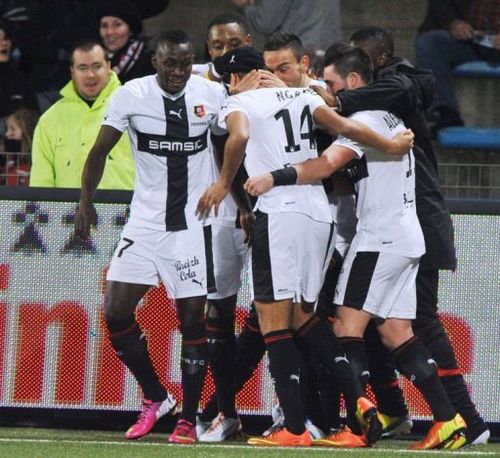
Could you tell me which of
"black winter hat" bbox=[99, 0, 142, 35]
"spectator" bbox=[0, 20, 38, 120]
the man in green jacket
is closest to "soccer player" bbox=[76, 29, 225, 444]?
the man in green jacket

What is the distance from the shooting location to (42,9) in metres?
11.0

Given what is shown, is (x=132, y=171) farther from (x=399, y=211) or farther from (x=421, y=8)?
(x=421, y=8)

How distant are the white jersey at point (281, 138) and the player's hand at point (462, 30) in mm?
4131

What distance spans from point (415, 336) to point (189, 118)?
5.22 feet

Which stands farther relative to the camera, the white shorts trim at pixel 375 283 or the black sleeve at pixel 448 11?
the black sleeve at pixel 448 11

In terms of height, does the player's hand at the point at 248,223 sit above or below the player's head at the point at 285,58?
below

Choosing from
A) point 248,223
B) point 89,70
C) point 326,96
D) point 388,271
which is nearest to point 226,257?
point 248,223

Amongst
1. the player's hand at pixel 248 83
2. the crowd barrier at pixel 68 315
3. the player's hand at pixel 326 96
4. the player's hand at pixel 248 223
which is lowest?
the crowd barrier at pixel 68 315

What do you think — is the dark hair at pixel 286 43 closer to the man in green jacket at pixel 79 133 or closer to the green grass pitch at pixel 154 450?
the man in green jacket at pixel 79 133

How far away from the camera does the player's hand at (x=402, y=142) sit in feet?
22.8

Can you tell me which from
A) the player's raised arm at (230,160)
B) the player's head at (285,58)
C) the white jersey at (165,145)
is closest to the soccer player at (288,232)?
the player's raised arm at (230,160)

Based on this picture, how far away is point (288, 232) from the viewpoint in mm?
6816

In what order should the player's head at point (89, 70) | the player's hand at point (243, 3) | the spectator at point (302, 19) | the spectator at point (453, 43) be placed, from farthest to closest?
the spectator at point (453, 43), the player's hand at point (243, 3), the spectator at point (302, 19), the player's head at point (89, 70)

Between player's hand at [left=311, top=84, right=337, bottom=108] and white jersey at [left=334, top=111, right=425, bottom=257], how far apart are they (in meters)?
0.12
